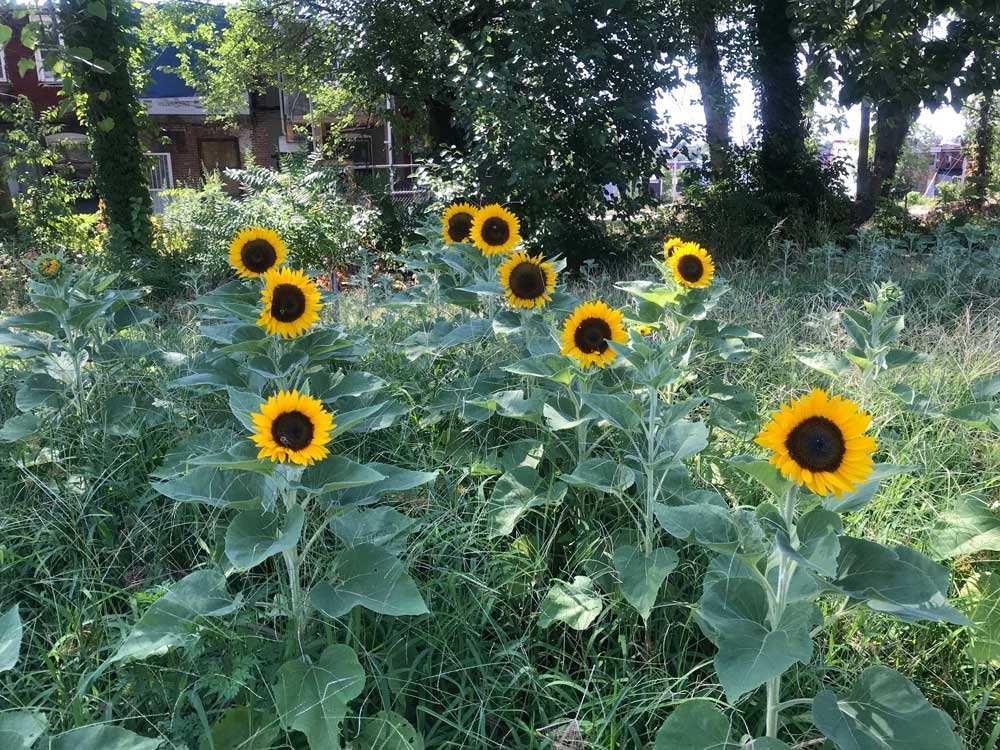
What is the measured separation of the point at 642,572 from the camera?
6.31 ft

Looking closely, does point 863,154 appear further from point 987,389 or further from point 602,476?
point 602,476

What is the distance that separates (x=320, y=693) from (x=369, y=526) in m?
0.47

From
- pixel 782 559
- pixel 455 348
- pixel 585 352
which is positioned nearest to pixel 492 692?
pixel 782 559

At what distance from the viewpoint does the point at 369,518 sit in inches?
79.0

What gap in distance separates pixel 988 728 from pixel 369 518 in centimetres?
162

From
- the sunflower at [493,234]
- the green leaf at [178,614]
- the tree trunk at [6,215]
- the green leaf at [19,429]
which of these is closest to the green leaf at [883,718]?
the green leaf at [178,614]

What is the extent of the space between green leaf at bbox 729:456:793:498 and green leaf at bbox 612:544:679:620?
0.46 meters

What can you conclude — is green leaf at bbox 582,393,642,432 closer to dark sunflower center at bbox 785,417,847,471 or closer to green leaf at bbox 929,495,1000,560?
dark sunflower center at bbox 785,417,847,471

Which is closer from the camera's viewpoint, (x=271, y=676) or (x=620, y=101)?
(x=271, y=676)

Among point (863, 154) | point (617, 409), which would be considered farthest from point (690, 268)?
point (863, 154)

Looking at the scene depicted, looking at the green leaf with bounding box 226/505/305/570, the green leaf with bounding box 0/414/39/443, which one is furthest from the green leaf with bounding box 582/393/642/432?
the green leaf with bounding box 0/414/39/443

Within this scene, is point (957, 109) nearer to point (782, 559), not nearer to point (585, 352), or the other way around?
point (585, 352)

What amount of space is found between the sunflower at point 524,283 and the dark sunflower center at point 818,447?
1495 millimetres

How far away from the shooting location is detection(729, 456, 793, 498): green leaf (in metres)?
1.48
